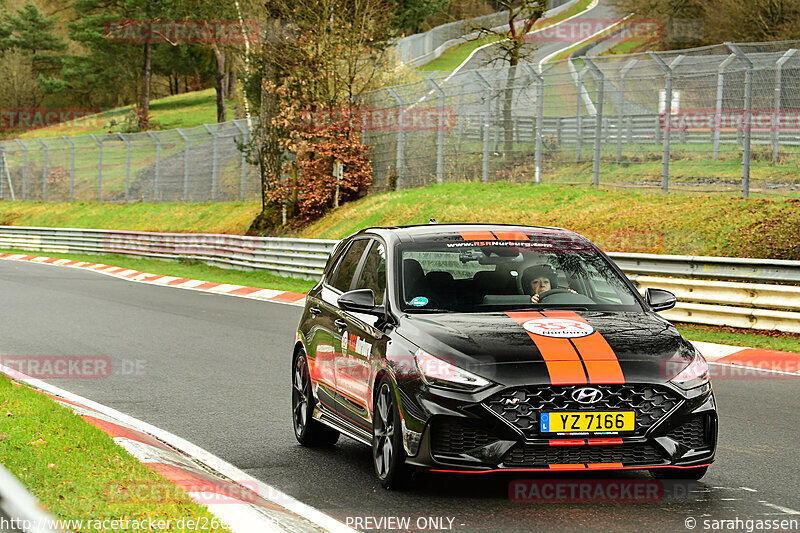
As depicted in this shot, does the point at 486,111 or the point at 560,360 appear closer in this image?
the point at 560,360

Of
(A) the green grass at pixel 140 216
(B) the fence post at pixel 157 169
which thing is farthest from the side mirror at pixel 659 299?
(B) the fence post at pixel 157 169

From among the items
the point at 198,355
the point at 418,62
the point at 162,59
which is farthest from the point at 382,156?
the point at 162,59

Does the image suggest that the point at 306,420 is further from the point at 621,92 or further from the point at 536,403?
the point at 621,92

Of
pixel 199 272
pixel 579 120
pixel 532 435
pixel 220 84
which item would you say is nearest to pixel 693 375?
pixel 532 435

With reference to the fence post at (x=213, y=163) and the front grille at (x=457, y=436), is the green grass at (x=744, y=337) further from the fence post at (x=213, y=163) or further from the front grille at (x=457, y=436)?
the fence post at (x=213, y=163)

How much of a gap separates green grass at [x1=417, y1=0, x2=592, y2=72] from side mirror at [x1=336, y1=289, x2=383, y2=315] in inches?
2546

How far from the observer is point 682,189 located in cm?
2289

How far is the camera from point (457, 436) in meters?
6.06

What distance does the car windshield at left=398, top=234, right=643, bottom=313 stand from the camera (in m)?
7.21

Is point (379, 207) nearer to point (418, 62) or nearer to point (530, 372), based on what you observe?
point (530, 372)

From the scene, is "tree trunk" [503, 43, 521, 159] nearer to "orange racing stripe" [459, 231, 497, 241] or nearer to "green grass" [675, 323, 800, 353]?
"green grass" [675, 323, 800, 353]

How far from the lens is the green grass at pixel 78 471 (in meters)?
5.39

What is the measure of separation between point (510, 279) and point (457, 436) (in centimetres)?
168

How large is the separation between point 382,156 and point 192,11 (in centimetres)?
4453
